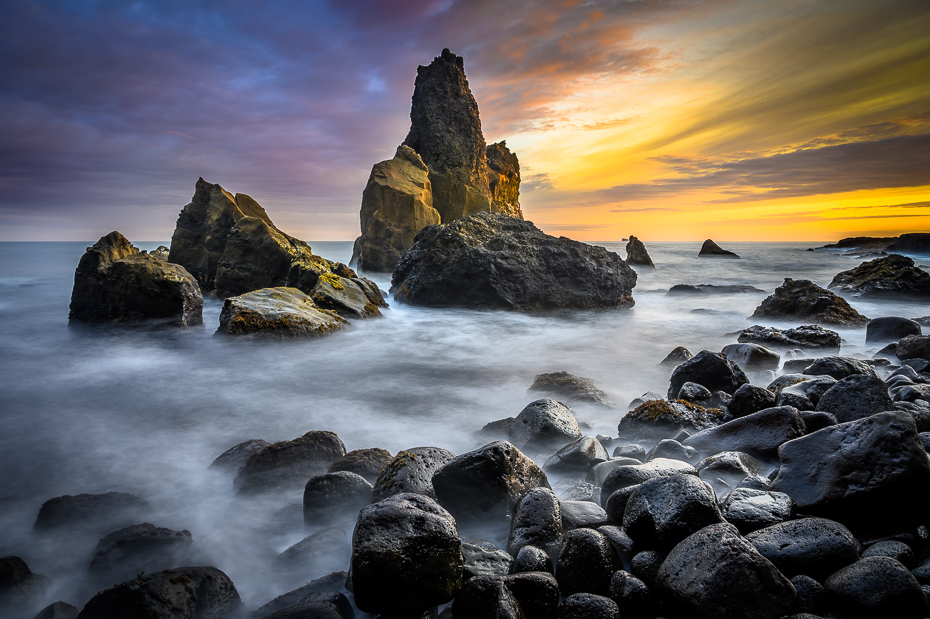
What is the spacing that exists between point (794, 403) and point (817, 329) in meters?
4.64

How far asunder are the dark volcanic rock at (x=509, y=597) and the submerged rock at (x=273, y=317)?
6.67 meters

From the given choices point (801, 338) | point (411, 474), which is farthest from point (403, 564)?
point (801, 338)

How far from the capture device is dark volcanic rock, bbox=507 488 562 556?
85.6 inches

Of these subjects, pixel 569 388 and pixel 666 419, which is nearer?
pixel 666 419

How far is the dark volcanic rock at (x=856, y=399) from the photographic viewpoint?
3188 mm

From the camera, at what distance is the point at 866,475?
2.08 metres

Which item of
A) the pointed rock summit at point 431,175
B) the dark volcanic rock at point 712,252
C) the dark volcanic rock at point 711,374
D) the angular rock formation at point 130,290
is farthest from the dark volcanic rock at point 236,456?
the dark volcanic rock at point 712,252

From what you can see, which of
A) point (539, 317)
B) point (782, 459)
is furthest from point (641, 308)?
point (782, 459)

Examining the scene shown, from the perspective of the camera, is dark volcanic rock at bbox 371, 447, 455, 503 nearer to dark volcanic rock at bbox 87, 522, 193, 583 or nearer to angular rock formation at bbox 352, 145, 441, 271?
dark volcanic rock at bbox 87, 522, 193, 583

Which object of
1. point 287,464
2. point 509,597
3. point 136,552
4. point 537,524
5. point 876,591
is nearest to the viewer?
point 876,591

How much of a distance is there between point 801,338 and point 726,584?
6783 millimetres

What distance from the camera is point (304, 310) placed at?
8484 millimetres

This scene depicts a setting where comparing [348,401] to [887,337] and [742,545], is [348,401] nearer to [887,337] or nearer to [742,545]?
[742,545]

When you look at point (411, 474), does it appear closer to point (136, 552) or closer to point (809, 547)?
point (136, 552)
